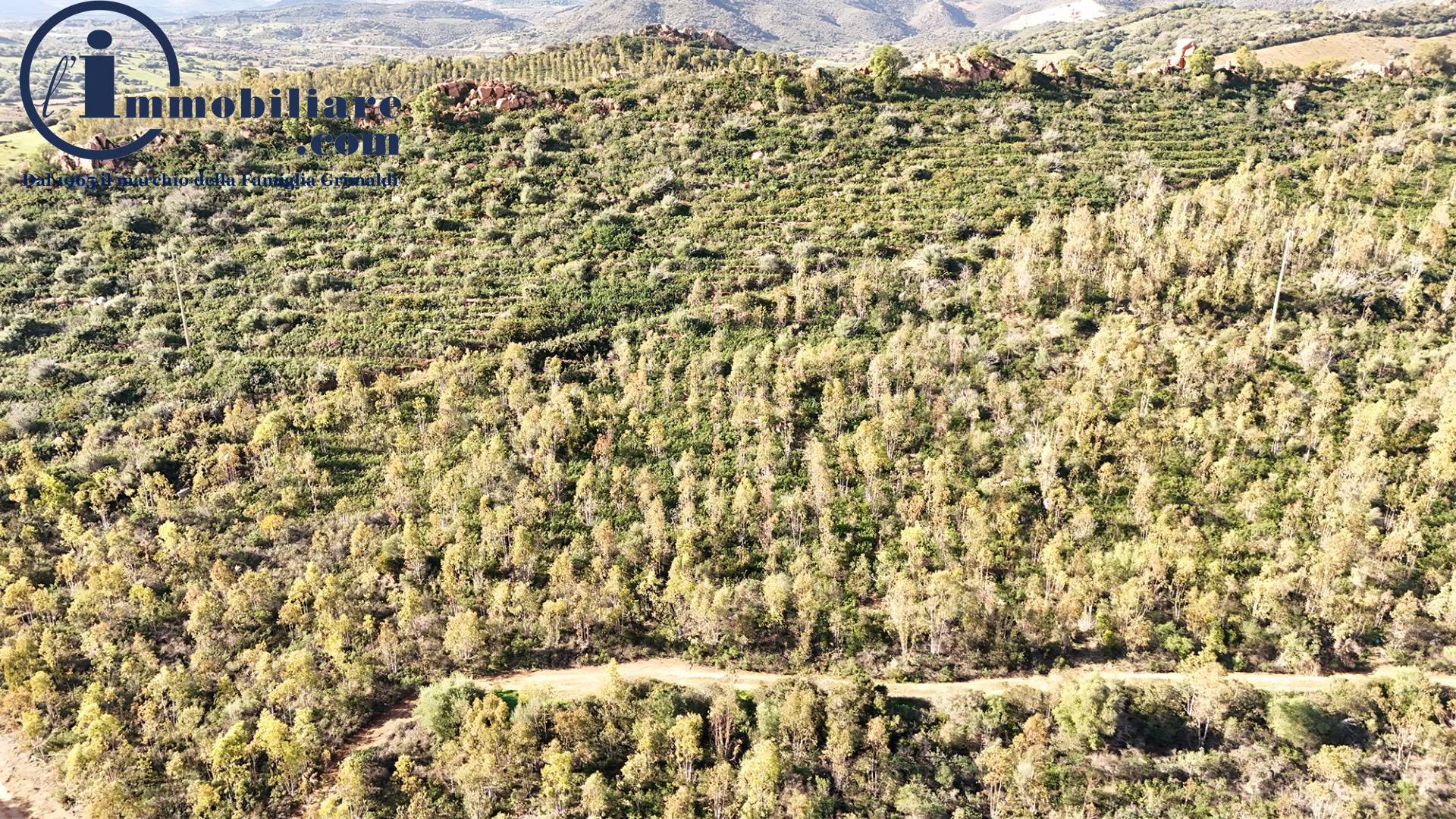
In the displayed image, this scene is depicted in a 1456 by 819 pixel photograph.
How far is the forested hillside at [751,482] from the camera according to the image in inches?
1023

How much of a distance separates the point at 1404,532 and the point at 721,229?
148 ft

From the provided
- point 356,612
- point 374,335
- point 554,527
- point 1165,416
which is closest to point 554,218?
point 374,335

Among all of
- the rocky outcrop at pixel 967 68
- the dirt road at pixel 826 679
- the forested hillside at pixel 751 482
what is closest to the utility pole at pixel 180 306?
the forested hillside at pixel 751 482

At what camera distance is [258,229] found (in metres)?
61.9

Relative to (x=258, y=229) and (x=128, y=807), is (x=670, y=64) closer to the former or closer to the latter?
(x=258, y=229)

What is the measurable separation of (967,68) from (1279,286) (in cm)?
4685

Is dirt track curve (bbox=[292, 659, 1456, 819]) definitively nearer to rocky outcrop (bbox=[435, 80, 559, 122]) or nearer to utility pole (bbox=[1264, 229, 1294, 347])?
utility pole (bbox=[1264, 229, 1294, 347])

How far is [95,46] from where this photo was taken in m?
71.1

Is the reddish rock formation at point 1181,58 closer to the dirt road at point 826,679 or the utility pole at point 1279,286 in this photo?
the utility pole at point 1279,286

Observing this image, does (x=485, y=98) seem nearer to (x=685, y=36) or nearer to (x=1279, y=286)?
(x=685, y=36)

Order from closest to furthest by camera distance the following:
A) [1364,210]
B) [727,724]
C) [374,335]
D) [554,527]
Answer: [727,724], [554,527], [374,335], [1364,210]

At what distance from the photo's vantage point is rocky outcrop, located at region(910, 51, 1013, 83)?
7962 cm

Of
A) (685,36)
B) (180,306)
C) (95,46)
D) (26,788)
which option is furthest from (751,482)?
(685,36)

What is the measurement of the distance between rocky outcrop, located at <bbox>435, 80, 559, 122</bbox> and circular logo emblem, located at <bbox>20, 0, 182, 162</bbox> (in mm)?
23038
